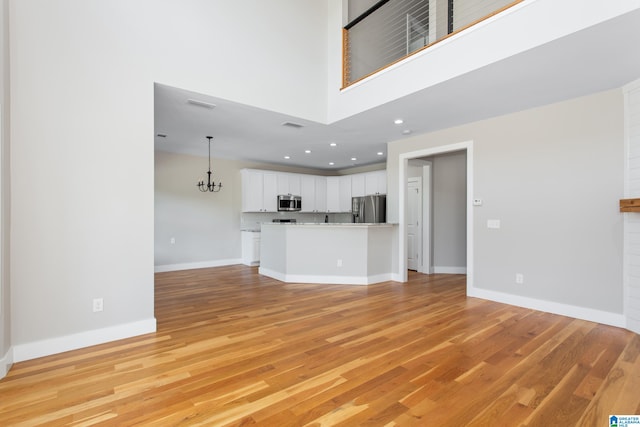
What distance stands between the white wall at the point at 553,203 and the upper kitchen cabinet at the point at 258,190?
180 inches

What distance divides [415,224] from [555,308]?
9.98 feet

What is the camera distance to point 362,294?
14.8 feet

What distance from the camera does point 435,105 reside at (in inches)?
147

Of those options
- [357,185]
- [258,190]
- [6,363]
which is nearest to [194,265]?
[258,190]

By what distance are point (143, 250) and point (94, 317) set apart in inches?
27.8

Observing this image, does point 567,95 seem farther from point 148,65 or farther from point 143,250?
point 143,250

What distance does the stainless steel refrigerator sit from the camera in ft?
21.1

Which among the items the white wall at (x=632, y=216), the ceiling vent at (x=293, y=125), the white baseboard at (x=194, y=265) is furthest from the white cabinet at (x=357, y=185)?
the white wall at (x=632, y=216)

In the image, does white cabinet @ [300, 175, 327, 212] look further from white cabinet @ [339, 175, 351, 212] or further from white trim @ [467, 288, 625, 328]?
white trim @ [467, 288, 625, 328]

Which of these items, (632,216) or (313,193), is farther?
(313,193)

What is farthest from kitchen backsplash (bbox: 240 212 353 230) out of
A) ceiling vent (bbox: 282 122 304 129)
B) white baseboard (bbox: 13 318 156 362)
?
white baseboard (bbox: 13 318 156 362)

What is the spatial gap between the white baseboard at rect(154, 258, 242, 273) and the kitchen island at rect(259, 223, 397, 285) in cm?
242

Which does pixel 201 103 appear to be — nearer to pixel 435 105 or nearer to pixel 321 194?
pixel 435 105

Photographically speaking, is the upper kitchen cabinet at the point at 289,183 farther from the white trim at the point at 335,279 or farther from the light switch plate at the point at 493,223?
the light switch plate at the point at 493,223
